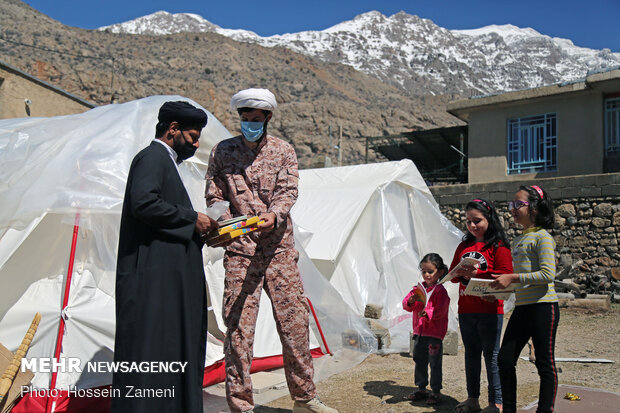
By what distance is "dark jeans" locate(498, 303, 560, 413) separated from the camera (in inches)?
108

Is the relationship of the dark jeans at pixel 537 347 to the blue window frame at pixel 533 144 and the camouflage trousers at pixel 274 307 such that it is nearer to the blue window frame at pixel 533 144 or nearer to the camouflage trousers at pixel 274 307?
the camouflage trousers at pixel 274 307

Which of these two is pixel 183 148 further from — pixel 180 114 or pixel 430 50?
pixel 430 50

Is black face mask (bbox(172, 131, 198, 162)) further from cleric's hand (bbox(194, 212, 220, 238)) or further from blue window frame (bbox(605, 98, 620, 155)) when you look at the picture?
blue window frame (bbox(605, 98, 620, 155))

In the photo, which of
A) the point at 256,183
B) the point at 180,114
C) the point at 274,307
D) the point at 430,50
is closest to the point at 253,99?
the point at 256,183

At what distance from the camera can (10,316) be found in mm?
3383

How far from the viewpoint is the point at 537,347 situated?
2775 millimetres

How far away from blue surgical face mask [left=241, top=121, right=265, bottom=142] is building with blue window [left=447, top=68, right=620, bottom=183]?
10.3 metres

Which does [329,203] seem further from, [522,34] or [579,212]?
[522,34]

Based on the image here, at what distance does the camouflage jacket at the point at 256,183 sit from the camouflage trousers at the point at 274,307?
11cm

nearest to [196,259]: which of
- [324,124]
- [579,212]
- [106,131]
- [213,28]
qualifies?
[106,131]

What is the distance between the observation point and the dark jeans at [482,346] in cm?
316

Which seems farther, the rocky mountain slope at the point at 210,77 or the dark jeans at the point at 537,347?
the rocky mountain slope at the point at 210,77

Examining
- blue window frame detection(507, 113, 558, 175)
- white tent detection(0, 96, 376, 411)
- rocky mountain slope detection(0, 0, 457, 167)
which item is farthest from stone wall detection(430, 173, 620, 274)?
rocky mountain slope detection(0, 0, 457, 167)

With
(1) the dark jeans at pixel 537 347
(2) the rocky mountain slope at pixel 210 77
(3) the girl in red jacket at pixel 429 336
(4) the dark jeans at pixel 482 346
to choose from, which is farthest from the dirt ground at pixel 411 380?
(2) the rocky mountain slope at pixel 210 77
